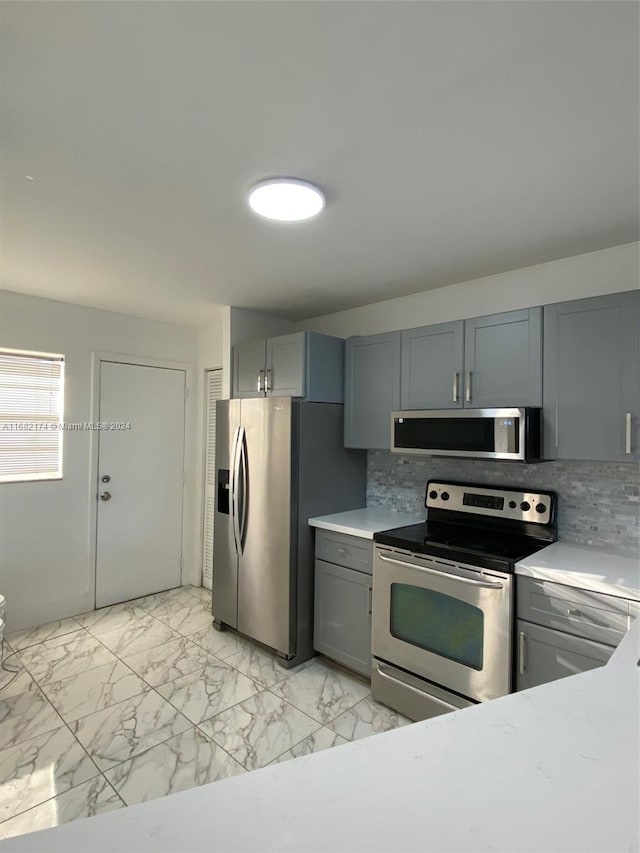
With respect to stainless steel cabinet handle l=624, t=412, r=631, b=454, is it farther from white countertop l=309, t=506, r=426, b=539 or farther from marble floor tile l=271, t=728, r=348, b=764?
marble floor tile l=271, t=728, r=348, b=764

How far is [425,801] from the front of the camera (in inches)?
25.2

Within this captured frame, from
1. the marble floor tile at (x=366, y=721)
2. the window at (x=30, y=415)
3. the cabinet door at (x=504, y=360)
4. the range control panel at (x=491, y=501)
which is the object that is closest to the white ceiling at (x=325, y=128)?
the cabinet door at (x=504, y=360)

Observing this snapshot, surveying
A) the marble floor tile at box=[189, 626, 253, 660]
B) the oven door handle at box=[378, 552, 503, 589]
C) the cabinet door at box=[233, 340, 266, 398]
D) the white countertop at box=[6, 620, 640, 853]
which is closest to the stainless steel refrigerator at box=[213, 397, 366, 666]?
the marble floor tile at box=[189, 626, 253, 660]

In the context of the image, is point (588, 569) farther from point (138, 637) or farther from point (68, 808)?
point (138, 637)

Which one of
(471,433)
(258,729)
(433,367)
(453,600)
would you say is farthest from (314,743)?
(433,367)

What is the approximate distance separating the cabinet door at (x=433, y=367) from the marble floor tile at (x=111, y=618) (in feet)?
8.68

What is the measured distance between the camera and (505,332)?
245 cm

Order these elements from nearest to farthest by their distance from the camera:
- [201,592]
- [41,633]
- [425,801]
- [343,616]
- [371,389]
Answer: [425,801], [343,616], [371,389], [41,633], [201,592]

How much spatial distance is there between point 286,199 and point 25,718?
9.20 feet

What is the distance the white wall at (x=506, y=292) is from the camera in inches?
92.7

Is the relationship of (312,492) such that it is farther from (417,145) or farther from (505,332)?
(417,145)

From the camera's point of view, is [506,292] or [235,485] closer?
[506,292]

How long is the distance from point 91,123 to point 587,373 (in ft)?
7.20

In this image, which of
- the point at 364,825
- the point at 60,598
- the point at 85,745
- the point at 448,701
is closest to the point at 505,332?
the point at 448,701
